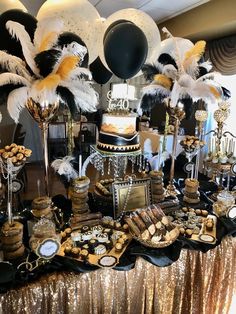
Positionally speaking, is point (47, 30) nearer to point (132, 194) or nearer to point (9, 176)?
point (9, 176)

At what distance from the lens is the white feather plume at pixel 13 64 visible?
1100 mm

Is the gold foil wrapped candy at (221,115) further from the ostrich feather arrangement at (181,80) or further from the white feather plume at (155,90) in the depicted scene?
the white feather plume at (155,90)

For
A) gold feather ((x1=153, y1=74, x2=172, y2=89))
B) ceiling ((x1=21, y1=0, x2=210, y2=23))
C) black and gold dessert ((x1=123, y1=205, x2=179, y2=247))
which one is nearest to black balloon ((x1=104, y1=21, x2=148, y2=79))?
gold feather ((x1=153, y1=74, x2=172, y2=89))

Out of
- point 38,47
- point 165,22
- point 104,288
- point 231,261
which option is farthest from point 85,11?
point 165,22

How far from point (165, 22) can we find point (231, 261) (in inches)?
148

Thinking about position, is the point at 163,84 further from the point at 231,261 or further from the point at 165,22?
the point at 165,22

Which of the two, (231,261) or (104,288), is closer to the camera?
(104,288)

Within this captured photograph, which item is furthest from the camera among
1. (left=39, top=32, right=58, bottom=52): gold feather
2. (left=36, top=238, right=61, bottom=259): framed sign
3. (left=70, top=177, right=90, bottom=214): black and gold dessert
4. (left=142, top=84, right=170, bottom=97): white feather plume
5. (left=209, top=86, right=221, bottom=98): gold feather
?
(left=142, top=84, right=170, bottom=97): white feather plume

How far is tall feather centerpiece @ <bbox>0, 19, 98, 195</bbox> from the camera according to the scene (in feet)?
3.51

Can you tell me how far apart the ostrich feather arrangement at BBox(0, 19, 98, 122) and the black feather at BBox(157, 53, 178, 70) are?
614 mm

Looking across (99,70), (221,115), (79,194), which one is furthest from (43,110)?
(221,115)

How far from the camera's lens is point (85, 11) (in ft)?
4.52

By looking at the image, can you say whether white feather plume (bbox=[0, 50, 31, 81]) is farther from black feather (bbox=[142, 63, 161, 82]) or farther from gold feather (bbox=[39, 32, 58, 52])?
black feather (bbox=[142, 63, 161, 82])

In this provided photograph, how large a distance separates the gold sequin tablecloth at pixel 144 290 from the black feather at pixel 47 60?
826 millimetres
